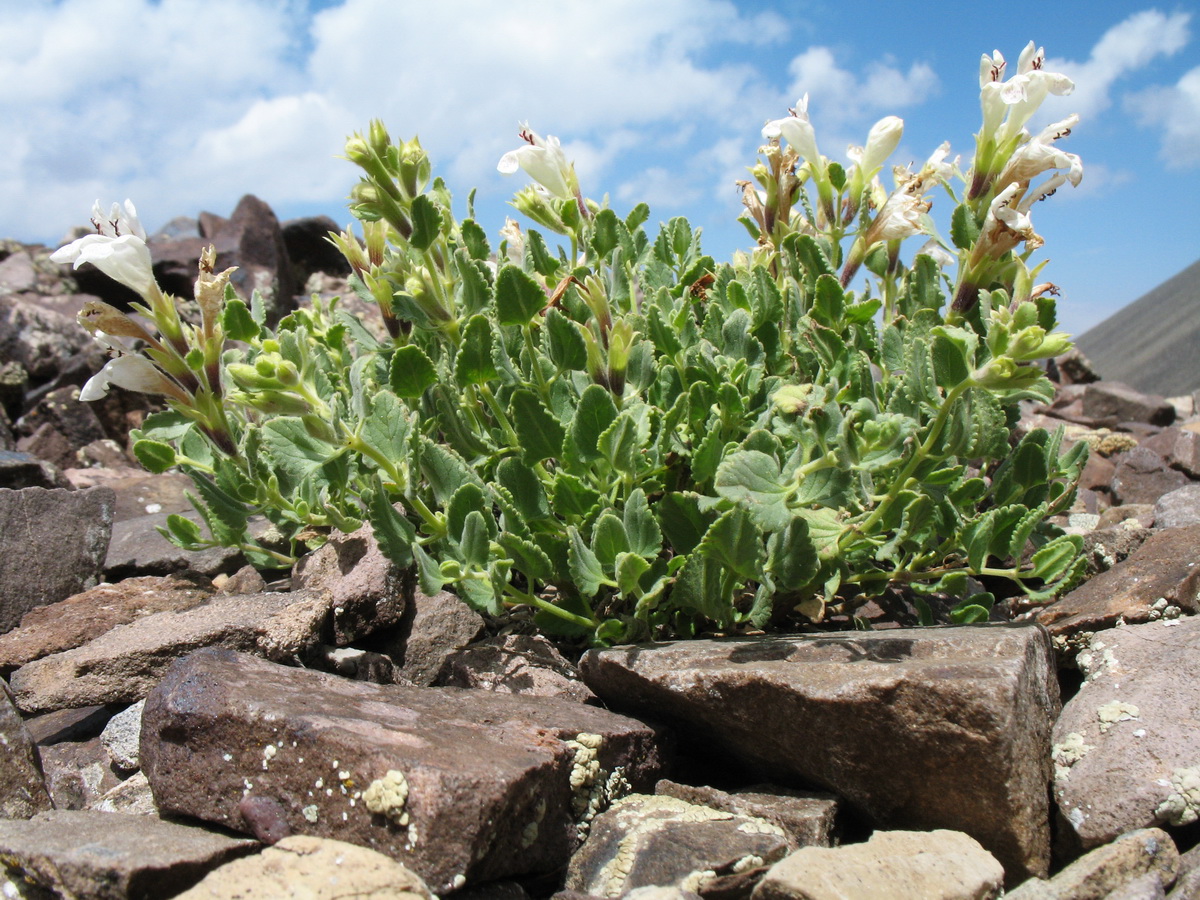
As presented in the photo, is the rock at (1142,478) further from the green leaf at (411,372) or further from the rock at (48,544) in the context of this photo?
the rock at (48,544)

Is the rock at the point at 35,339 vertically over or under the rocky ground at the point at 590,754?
over

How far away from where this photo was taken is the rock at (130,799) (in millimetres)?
2115

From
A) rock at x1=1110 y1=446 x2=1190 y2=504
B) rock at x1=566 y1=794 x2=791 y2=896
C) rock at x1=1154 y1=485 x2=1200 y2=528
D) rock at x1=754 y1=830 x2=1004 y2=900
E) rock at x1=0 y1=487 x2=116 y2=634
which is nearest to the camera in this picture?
rock at x1=754 y1=830 x2=1004 y2=900

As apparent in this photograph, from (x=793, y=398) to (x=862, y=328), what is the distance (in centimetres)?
85

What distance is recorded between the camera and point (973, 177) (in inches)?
102

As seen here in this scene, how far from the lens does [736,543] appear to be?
2125 mm

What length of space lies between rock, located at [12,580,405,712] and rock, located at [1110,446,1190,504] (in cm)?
385

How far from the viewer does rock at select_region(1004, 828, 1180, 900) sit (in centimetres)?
167

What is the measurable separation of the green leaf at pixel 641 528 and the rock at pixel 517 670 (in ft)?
1.50

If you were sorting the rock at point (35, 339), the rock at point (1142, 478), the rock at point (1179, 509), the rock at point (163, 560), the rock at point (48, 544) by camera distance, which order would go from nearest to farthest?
the rock at point (48, 544), the rock at point (1179, 509), the rock at point (163, 560), the rock at point (1142, 478), the rock at point (35, 339)

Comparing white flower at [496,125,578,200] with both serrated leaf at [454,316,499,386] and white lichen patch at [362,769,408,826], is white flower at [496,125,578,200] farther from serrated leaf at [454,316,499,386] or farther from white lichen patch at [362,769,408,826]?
white lichen patch at [362,769,408,826]

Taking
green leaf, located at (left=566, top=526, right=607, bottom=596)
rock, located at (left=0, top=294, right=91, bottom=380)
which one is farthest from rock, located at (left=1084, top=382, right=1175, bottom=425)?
rock, located at (left=0, top=294, right=91, bottom=380)

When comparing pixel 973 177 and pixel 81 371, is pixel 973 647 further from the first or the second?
pixel 81 371

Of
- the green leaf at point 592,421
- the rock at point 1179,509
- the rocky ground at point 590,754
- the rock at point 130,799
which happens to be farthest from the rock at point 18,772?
the rock at point 1179,509
